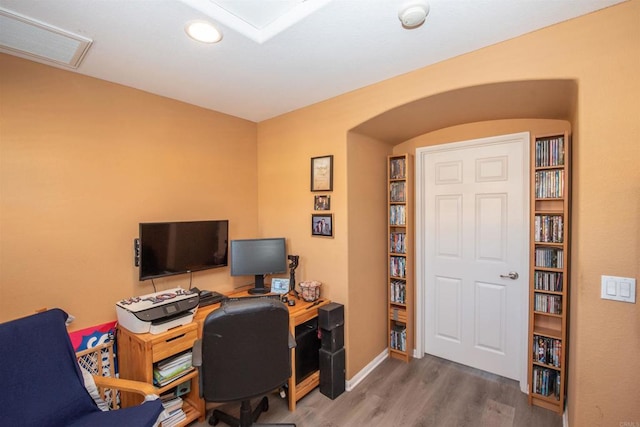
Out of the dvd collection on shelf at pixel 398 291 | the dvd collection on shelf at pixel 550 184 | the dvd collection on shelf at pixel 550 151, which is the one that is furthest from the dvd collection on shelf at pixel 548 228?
the dvd collection on shelf at pixel 398 291

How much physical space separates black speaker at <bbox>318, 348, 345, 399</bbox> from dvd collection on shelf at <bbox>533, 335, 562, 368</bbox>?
Result: 5.02ft

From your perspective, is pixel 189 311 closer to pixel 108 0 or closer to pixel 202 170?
pixel 202 170

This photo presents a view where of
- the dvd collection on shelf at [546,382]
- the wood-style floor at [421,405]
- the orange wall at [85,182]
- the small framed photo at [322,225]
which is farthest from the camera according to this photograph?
the small framed photo at [322,225]

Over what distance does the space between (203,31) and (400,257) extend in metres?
2.53

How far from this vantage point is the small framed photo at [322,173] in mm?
2541

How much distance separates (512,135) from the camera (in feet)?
8.05

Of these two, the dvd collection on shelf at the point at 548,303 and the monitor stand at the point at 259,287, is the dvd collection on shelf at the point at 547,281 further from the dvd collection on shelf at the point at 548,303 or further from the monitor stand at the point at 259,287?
the monitor stand at the point at 259,287

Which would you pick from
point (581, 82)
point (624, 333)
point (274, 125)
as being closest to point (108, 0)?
point (274, 125)

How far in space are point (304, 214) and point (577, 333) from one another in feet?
6.89

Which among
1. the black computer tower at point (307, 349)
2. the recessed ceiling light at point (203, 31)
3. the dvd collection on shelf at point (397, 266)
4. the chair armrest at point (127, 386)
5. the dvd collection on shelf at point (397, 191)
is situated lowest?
the black computer tower at point (307, 349)

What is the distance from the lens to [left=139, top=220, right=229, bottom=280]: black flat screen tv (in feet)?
7.13

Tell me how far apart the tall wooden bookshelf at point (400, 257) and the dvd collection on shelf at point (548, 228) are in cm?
106

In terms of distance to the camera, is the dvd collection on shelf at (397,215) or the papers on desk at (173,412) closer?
the papers on desk at (173,412)

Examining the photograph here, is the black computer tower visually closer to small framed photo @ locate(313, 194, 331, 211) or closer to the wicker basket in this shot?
the wicker basket
